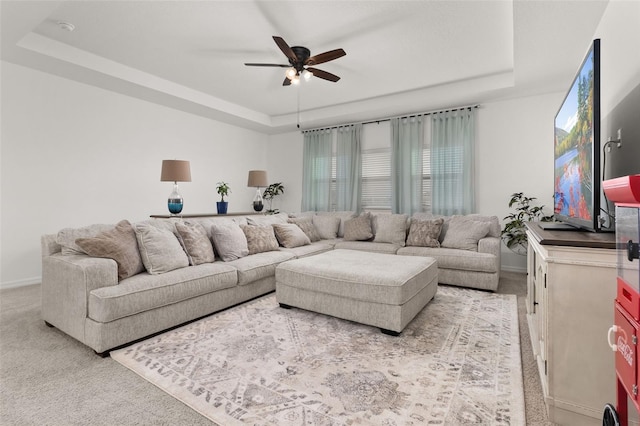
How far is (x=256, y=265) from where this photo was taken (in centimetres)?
312

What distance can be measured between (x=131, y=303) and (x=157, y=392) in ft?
2.40

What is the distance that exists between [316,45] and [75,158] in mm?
3407

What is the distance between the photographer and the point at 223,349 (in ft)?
6.91

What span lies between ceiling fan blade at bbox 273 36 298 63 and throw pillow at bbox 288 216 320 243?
2350 millimetres

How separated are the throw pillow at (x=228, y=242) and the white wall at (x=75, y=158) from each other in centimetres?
219

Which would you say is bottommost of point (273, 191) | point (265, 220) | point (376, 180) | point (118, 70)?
point (265, 220)

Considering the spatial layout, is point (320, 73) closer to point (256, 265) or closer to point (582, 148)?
point (256, 265)

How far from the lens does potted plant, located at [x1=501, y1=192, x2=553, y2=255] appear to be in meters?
4.23

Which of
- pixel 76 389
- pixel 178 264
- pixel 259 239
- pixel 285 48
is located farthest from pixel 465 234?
pixel 76 389

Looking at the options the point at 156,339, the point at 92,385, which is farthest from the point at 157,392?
the point at 156,339

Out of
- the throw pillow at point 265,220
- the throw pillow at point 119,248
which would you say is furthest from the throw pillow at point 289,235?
the throw pillow at point 119,248

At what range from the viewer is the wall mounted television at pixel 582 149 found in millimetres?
1448

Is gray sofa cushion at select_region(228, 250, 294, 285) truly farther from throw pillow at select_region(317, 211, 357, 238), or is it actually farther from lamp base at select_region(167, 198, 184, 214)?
throw pillow at select_region(317, 211, 357, 238)

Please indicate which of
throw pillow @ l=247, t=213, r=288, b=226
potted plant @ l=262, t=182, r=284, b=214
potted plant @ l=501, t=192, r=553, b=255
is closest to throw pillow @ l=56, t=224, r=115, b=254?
throw pillow @ l=247, t=213, r=288, b=226
